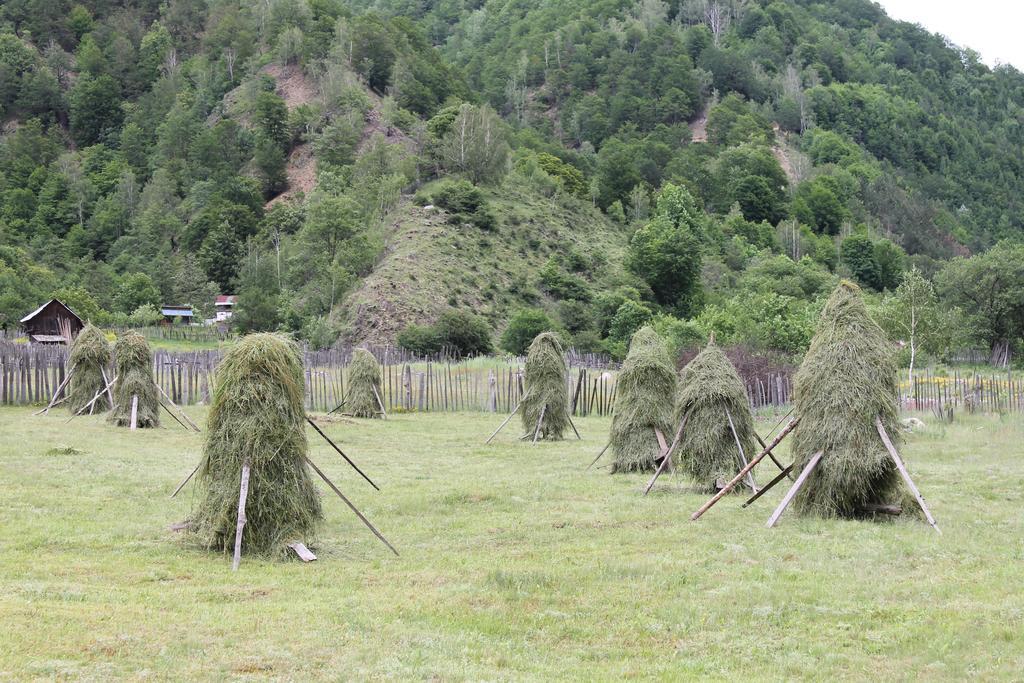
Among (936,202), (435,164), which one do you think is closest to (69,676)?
(435,164)

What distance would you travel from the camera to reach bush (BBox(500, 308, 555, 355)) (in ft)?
171

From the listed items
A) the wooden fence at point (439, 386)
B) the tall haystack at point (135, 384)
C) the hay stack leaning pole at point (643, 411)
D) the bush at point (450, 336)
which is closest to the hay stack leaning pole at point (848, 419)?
the hay stack leaning pole at point (643, 411)

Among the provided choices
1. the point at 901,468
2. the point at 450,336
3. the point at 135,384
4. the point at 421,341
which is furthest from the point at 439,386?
the point at 901,468

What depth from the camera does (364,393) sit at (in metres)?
30.5

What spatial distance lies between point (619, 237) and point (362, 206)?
23.4 meters

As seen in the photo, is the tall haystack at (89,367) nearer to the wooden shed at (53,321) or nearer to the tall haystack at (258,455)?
the tall haystack at (258,455)

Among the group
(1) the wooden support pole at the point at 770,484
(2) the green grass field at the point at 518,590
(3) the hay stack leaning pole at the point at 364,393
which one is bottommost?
(2) the green grass field at the point at 518,590

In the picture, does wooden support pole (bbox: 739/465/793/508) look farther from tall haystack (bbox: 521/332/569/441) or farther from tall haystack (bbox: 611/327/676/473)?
tall haystack (bbox: 521/332/569/441)

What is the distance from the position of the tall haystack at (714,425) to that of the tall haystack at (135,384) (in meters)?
14.7

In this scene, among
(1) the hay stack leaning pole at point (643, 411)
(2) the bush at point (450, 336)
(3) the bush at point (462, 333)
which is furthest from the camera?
(3) the bush at point (462, 333)

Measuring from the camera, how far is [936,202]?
12181 centimetres

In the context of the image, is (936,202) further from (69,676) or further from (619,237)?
(69,676)

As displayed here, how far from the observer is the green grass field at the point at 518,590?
6793mm

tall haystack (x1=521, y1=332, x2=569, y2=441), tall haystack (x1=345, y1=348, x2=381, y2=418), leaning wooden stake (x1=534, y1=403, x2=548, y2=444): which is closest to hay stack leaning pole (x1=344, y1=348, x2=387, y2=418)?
tall haystack (x1=345, y1=348, x2=381, y2=418)
